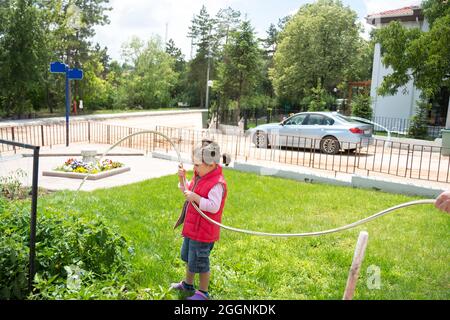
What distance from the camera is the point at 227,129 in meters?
24.5

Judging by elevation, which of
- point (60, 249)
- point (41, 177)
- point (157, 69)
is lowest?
point (41, 177)

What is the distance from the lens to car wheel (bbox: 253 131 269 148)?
1680 centimetres

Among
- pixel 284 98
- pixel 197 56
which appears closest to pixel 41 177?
pixel 284 98

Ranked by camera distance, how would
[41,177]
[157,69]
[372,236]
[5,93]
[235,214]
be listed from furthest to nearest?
[157,69]
[5,93]
[41,177]
[235,214]
[372,236]

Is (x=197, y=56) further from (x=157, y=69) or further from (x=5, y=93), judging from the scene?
(x=5, y=93)

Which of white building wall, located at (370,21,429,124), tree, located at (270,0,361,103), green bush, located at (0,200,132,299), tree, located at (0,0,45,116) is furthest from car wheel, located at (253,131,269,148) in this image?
tree, located at (0,0,45,116)

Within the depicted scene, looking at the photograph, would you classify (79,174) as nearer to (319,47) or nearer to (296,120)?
(296,120)

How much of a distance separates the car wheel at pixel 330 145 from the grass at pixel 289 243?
6.25 metres

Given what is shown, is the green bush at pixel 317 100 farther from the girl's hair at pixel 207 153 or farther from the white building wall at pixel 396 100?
the girl's hair at pixel 207 153

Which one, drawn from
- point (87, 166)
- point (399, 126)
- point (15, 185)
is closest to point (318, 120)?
point (87, 166)

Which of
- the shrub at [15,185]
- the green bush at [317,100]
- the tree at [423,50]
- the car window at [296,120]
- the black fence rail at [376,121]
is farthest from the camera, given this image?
the green bush at [317,100]

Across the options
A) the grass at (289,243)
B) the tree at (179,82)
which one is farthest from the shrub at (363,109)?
the tree at (179,82)

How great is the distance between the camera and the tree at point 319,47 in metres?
31.0
